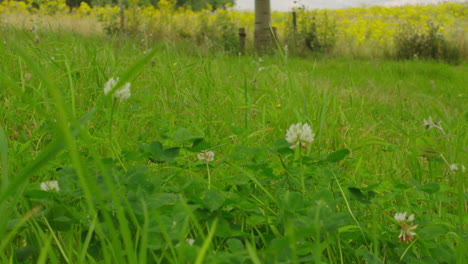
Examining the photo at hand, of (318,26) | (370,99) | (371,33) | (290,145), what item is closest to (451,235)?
(290,145)

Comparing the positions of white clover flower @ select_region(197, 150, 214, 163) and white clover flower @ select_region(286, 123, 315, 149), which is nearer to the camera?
white clover flower @ select_region(286, 123, 315, 149)

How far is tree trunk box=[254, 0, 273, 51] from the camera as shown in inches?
358

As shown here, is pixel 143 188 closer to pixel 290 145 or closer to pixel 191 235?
pixel 191 235

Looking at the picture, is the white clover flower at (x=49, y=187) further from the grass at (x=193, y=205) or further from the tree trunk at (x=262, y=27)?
the tree trunk at (x=262, y=27)

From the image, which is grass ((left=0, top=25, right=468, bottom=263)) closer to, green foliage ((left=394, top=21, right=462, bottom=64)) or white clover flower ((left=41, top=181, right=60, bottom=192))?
white clover flower ((left=41, top=181, right=60, bottom=192))

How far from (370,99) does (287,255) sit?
374 centimetres

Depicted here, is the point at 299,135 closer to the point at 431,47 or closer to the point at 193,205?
the point at 193,205

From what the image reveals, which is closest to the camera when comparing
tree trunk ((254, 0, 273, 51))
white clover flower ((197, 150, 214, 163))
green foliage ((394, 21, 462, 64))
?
white clover flower ((197, 150, 214, 163))

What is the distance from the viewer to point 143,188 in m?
0.98

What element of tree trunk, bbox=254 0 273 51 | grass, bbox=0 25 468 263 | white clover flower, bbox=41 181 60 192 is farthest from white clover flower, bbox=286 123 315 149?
tree trunk, bbox=254 0 273 51

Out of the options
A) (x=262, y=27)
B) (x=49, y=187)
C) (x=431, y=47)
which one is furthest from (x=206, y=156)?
(x=431, y=47)

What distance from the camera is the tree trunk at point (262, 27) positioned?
9.10 m

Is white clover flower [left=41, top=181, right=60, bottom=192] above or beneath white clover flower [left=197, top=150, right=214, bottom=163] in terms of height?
above

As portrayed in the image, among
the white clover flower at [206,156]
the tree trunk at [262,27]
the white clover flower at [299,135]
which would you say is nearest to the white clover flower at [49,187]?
the white clover flower at [206,156]
